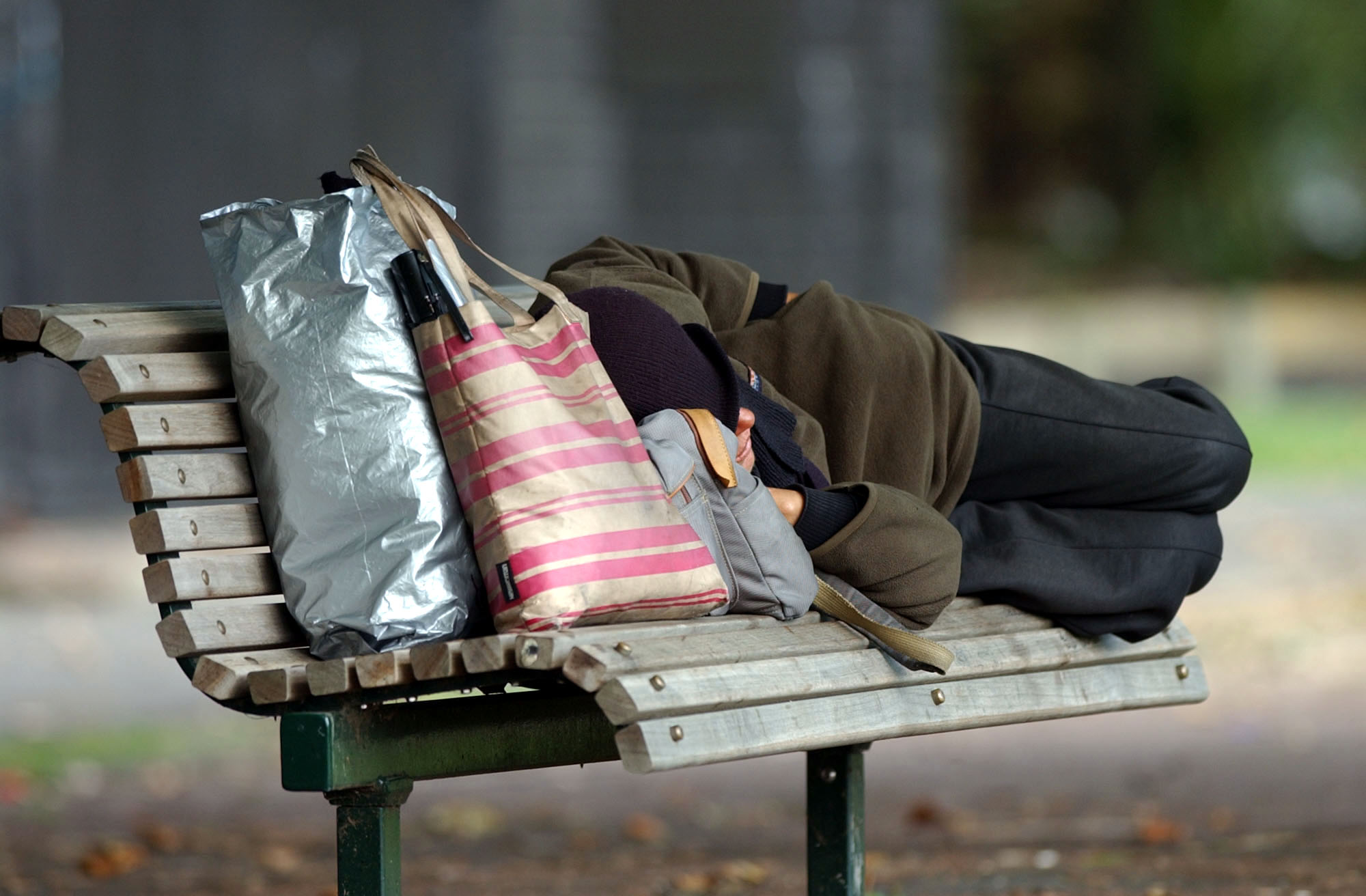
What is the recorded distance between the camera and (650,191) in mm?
10398

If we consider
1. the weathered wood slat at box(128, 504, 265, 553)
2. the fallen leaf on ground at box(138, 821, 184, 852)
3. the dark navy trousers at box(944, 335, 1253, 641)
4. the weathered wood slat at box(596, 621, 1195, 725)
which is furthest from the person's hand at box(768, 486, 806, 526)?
the fallen leaf on ground at box(138, 821, 184, 852)

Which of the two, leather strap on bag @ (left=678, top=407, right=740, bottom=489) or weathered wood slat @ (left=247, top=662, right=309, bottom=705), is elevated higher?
leather strap on bag @ (left=678, top=407, right=740, bottom=489)

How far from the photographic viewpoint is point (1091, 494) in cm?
336

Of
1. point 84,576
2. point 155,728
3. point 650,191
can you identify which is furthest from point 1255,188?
point 155,728

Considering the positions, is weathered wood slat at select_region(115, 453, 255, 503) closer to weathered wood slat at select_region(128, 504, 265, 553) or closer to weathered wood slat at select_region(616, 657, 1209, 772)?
weathered wood slat at select_region(128, 504, 265, 553)

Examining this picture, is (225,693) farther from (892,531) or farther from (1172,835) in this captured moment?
(1172,835)

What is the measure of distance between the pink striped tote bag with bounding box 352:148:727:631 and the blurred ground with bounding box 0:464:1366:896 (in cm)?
170

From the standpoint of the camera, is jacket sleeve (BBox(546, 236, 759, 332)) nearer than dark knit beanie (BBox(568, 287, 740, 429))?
No

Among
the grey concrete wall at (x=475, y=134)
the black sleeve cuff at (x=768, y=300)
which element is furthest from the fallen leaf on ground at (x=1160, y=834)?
the grey concrete wall at (x=475, y=134)

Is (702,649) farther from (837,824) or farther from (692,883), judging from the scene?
(692,883)

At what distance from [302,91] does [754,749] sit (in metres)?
7.54

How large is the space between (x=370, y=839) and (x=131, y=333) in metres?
0.83

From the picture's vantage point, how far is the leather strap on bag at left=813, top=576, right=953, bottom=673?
8.87 ft

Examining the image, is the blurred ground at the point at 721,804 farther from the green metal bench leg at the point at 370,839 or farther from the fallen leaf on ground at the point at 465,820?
the green metal bench leg at the point at 370,839
